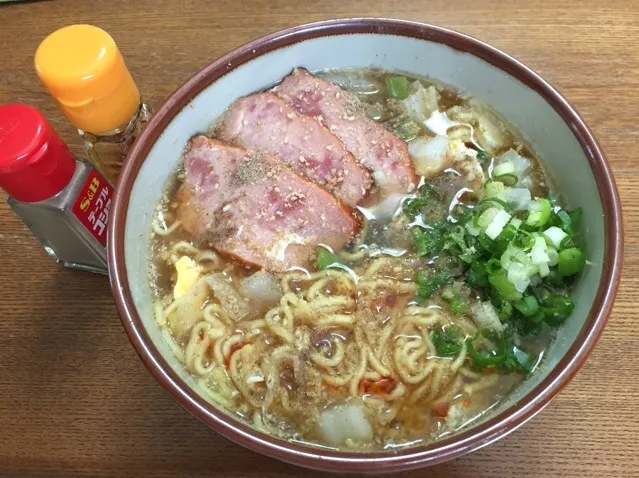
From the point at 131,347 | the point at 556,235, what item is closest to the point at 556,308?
the point at 556,235

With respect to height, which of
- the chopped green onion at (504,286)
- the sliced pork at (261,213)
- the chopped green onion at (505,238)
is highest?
the chopped green onion at (505,238)

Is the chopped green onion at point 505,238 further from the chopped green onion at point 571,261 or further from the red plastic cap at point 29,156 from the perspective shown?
the red plastic cap at point 29,156

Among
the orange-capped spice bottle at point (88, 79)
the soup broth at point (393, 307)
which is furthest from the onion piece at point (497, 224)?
the orange-capped spice bottle at point (88, 79)

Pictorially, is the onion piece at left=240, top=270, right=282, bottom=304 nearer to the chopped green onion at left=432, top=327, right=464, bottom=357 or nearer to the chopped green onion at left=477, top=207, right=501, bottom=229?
the chopped green onion at left=432, top=327, right=464, bottom=357

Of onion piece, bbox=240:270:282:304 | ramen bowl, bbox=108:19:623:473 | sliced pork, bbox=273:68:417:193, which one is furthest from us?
sliced pork, bbox=273:68:417:193

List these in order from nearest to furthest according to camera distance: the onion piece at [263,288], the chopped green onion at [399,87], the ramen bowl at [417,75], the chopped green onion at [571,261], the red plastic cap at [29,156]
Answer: the ramen bowl at [417,75]
the red plastic cap at [29,156]
the chopped green onion at [571,261]
the onion piece at [263,288]
the chopped green onion at [399,87]

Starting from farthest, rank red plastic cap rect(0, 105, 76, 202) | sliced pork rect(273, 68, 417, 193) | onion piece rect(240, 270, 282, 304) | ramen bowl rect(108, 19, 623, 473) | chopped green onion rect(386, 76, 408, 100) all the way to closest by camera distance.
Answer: chopped green onion rect(386, 76, 408, 100), sliced pork rect(273, 68, 417, 193), onion piece rect(240, 270, 282, 304), red plastic cap rect(0, 105, 76, 202), ramen bowl rect(108, 19, 623, 473)

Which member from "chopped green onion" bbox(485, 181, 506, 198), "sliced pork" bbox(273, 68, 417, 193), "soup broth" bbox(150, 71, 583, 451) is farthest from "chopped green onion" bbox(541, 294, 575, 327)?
"sliced pork" bbox(273, 68, 417, 193)

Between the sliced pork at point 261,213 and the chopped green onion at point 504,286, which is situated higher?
the chopped green onion at point 504,286

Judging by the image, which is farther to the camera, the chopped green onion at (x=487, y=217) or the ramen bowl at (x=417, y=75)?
the chopped green onion at (x=487, y=217)
